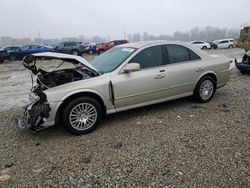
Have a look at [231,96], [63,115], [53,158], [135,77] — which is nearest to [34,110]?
[63,115]

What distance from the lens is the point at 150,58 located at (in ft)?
15.4

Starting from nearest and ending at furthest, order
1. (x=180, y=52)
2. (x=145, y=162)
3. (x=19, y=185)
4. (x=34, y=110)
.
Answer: (x=19, y=185) < (x=145, y=162) < (x=34, y=110) < (x=180, y=52)

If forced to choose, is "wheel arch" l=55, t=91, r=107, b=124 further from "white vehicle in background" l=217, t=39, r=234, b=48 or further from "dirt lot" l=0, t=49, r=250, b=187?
"white vehicle in background" l=217, t=39, r=234, b=48

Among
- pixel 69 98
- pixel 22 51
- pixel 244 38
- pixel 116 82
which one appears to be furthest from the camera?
pixel 22 51

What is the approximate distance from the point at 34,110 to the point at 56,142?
A: 26.2 inches

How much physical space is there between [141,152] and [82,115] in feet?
4.34

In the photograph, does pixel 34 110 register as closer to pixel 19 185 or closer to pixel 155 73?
pixel 19 185

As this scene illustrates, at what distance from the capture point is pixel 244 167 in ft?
9.61

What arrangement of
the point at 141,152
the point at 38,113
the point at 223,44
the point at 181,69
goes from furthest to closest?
1. the point at 223,44
2. the point at 181,69
3. the point at 38,113
4. the point at 141,152

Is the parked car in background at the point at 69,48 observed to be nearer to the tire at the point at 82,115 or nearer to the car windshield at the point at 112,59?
the car windshield at the point at 112,59

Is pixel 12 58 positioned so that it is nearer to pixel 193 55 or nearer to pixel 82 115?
pixel 82 115

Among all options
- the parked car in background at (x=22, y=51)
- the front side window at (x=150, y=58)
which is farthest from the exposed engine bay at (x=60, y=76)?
the parked car in background at (x=22, y=51)

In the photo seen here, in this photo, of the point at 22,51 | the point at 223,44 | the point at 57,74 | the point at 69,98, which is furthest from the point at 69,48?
the point at 223,44

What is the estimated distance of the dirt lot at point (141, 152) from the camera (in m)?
2.82
